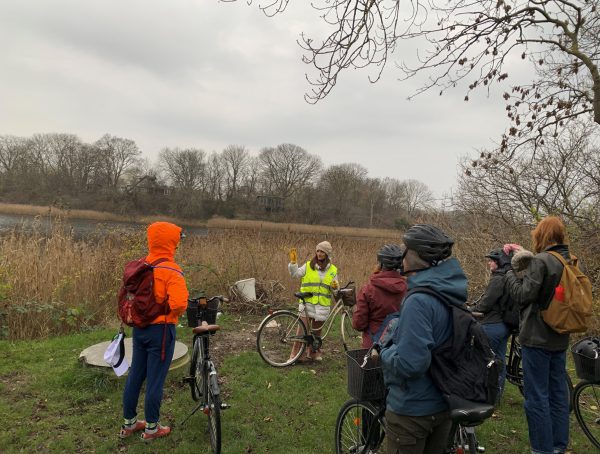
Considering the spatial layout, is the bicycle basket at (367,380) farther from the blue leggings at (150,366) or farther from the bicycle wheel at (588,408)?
the bicycle wheel at (588,408)

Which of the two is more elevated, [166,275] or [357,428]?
[166,275]

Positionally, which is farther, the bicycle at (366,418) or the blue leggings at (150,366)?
the blue leggings at (150,366)

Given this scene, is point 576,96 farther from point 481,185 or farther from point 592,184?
point 481,185

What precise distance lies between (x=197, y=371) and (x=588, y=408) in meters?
3.86

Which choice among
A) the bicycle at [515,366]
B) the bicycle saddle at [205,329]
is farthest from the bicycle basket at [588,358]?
the bicycle saddle at [205,329]

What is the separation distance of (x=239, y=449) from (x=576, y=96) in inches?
295

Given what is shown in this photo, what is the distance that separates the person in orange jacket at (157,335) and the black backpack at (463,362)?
7.02 feet

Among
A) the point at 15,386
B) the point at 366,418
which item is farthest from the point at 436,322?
the point at 15,386

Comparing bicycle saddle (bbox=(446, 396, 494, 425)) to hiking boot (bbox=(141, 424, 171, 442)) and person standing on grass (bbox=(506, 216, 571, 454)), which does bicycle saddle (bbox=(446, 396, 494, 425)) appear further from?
hiking boot (bbox=(141, 424, 171, 442))

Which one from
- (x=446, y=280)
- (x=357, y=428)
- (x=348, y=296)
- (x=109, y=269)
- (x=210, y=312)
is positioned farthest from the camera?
(x=109, y=269)

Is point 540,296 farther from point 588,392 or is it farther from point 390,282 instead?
point 588,392

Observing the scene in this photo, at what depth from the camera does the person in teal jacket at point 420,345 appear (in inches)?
74.9

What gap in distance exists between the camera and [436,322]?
1931mm

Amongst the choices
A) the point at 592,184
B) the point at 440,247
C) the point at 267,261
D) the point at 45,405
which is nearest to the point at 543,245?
the point at 440,247
